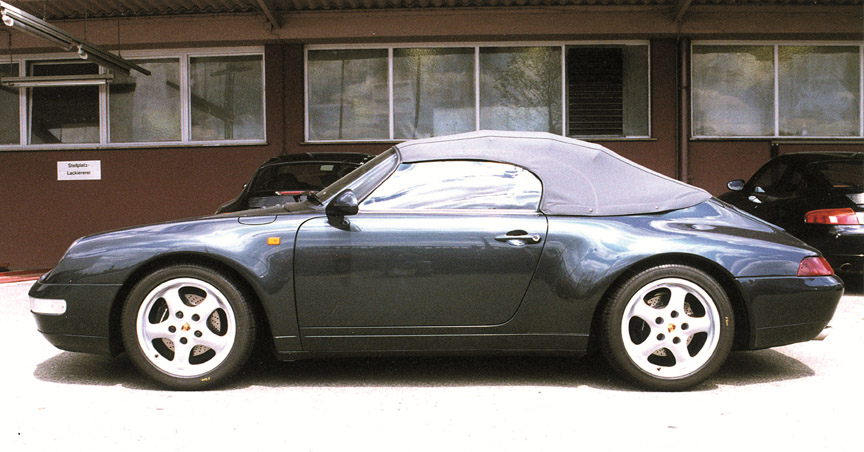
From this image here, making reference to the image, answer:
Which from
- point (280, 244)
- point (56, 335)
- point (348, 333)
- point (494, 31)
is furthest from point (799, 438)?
point (494, 31)

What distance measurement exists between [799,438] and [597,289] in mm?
1158

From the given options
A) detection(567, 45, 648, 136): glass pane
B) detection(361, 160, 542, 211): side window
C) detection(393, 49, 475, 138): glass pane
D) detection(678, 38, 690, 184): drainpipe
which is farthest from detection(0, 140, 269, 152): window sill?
detection(361, 160, 542, 211): side window

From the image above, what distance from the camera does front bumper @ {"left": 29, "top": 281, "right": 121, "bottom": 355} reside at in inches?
150

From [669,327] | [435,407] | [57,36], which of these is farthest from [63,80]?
[669,327]

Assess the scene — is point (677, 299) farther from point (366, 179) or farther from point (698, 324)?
point (366, 179)

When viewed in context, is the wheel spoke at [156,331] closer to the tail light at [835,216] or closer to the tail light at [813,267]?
the tail light at [813,267]

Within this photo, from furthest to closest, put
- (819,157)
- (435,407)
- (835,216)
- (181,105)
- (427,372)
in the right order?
1. (181,105)
2. (819,157)
3. (835,216)
4. (427,372)
5. (435,407)

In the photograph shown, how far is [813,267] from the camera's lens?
390cm

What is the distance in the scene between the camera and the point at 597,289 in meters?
3.79

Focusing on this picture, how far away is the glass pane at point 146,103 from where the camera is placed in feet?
38.2

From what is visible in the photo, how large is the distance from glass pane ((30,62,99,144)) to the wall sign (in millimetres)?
413

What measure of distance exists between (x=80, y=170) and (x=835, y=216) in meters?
10.7

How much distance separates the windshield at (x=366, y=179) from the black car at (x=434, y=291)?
110mm

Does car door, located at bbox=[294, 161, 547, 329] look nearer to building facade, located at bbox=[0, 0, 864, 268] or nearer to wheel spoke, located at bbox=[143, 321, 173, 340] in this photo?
wheel spoke, located at bbox=[143, 321, 173, 340]
